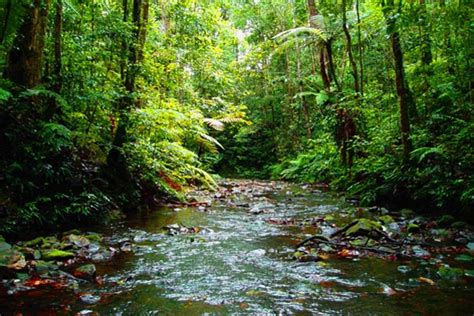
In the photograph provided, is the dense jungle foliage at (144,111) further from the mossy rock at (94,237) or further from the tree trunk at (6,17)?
the mossy rock at (94,237)

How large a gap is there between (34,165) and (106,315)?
3532 millimetres

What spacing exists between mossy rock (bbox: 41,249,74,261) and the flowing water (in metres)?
0.41

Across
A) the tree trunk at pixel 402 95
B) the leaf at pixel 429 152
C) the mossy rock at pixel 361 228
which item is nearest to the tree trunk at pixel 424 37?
the tree trunk at pixel 402 95

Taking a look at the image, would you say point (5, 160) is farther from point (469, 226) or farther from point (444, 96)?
point (444, 96)

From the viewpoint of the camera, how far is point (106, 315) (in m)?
2.84

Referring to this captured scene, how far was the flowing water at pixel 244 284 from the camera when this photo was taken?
116 inches

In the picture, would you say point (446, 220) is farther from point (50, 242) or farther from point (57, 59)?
point (57, 59)

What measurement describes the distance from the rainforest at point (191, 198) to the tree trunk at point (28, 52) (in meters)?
0.03

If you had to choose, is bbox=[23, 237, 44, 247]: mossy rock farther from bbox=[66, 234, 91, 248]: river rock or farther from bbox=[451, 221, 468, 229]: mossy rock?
bbox=[451, 221, 468, 229]: mossy rock

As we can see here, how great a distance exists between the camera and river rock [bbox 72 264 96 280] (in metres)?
3.73

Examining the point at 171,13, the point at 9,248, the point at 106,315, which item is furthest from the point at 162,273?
the point at 171,13

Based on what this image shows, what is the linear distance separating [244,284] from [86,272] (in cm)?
152

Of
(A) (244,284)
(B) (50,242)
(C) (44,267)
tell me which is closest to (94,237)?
(B) (50,242)

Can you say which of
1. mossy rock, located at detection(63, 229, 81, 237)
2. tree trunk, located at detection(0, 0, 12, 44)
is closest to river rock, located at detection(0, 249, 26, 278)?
mossy rock, located at detection(63, 229, 81, 237)
